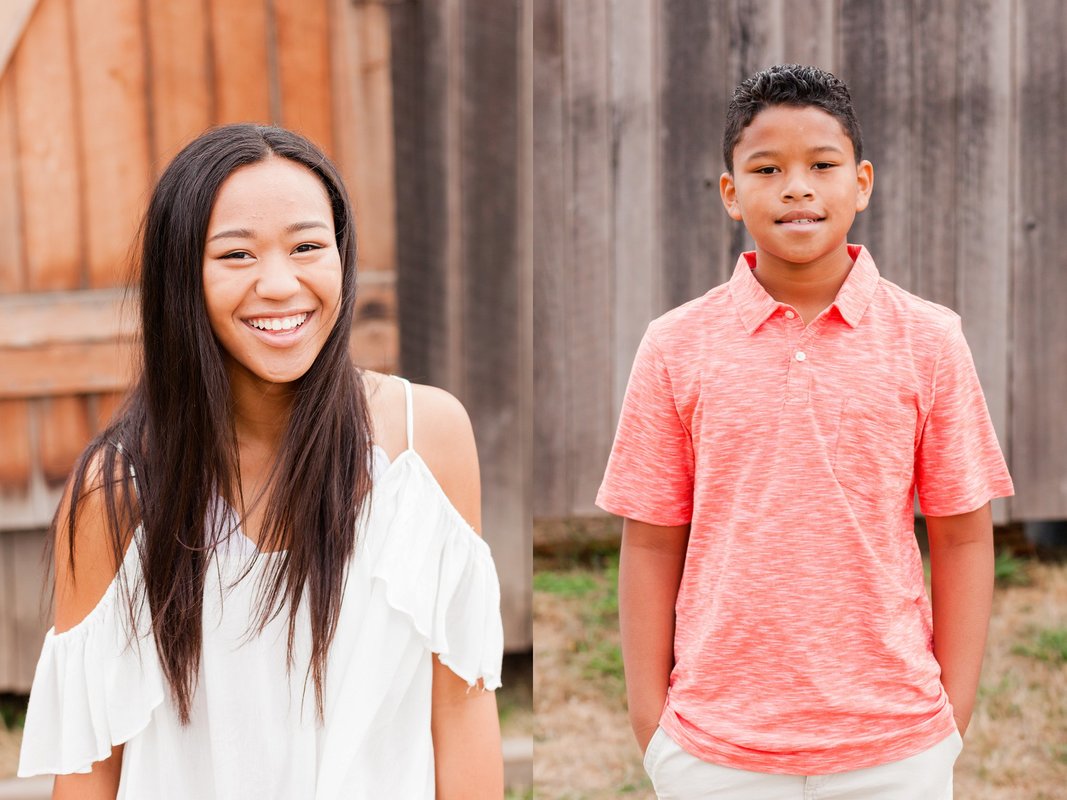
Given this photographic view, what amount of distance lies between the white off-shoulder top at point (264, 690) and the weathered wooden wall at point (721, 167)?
1.81m

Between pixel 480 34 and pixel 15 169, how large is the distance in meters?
Answer: 1.26

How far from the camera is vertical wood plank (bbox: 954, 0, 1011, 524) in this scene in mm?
3258

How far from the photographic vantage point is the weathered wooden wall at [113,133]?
9.96ft

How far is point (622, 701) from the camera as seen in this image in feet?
10.5

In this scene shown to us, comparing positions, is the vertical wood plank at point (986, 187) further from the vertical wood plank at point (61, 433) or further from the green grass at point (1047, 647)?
the vertical wood plank at point (61, 433)

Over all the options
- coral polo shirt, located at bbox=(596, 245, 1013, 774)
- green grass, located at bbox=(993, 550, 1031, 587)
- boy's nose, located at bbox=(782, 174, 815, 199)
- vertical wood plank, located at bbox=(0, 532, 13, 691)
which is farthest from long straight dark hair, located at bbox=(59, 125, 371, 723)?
green grass, located at bbox=(993, 550, 1031, 587)

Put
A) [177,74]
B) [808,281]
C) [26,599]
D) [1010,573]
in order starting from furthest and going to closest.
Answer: [1010,573]
[26,599]
[177,74]
[808,281]

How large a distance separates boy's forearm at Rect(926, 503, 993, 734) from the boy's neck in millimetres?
364

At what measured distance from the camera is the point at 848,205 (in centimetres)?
171

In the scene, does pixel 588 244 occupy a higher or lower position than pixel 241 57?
lower

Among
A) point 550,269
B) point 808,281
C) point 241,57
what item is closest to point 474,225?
point 550,269

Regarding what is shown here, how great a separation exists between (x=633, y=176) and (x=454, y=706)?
1.98 m

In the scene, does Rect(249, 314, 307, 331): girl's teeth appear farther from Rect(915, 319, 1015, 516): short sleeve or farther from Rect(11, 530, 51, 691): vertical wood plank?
Rect(11, 530, 51, 691): vertical wood plank

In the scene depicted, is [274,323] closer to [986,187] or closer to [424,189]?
[424,189]
